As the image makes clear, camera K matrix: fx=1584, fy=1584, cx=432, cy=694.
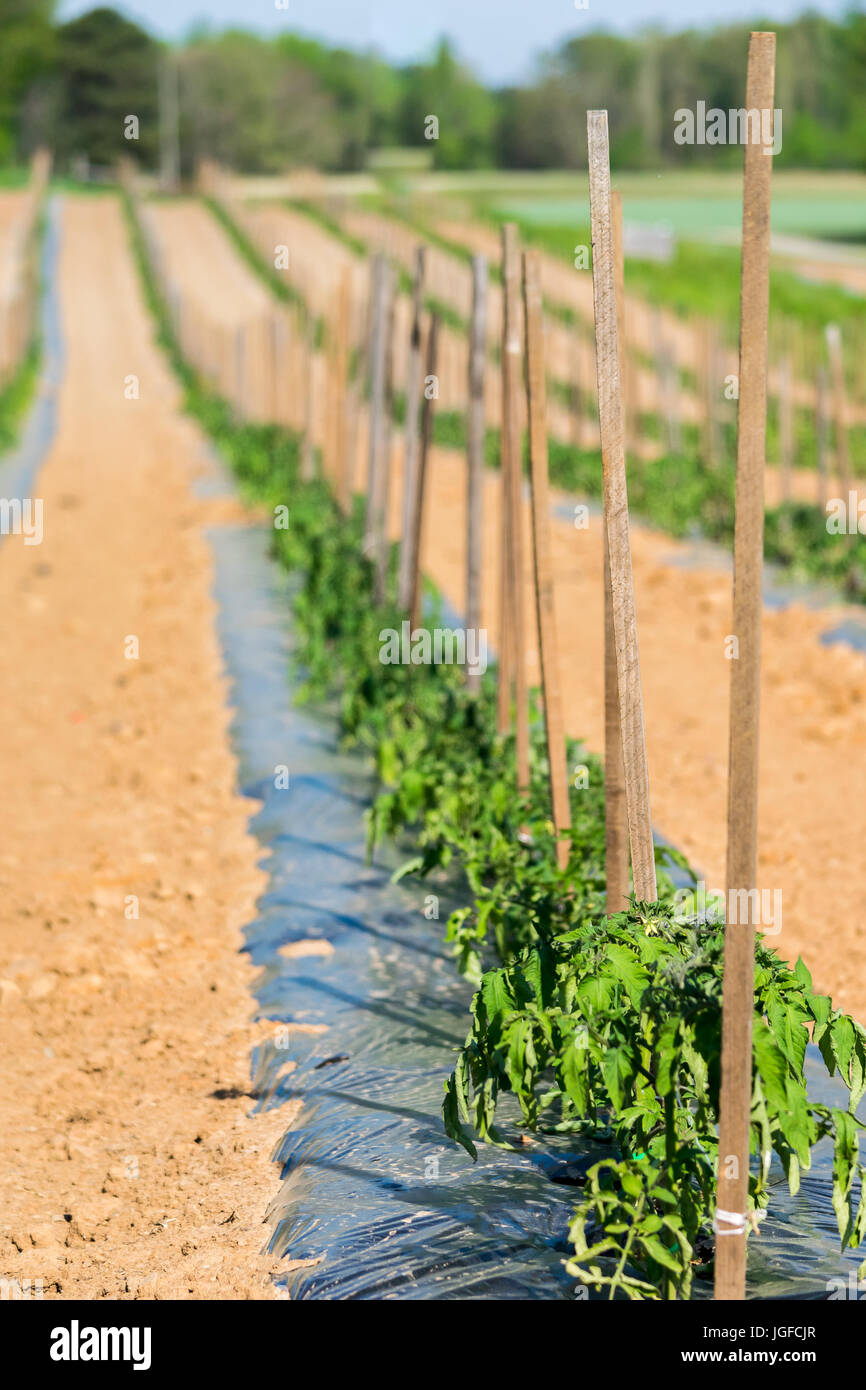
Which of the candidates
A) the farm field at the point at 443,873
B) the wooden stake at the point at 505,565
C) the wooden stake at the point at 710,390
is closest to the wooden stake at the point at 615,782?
the farm field at the point at 443,873

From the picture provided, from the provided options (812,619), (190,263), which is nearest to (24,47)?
(190,263)

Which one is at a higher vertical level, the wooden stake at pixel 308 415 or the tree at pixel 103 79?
the tree at pixel 103 79

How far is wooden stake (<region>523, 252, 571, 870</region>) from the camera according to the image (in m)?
4.54

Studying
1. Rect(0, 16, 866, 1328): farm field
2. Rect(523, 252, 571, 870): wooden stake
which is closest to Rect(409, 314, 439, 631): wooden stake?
Rect(0, 16, 866, 1328): farm field

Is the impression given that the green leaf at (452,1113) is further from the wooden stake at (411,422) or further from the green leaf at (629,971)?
the wooden stake at (411,422)

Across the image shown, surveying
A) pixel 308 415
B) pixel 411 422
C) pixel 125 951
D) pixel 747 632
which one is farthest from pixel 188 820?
pixel 308 415

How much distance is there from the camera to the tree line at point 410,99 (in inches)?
2484

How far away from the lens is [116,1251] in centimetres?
356

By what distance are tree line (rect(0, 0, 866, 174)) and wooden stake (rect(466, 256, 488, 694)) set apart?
176ft

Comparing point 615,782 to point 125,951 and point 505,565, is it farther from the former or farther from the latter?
point 125,951

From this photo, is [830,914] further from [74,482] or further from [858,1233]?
[74,482]

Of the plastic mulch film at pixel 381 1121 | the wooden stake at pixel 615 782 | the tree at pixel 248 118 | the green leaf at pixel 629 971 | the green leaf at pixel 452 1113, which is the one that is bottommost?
the plastic mulch film at pixel 381 1121

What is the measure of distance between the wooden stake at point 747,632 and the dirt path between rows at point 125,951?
116 cm
